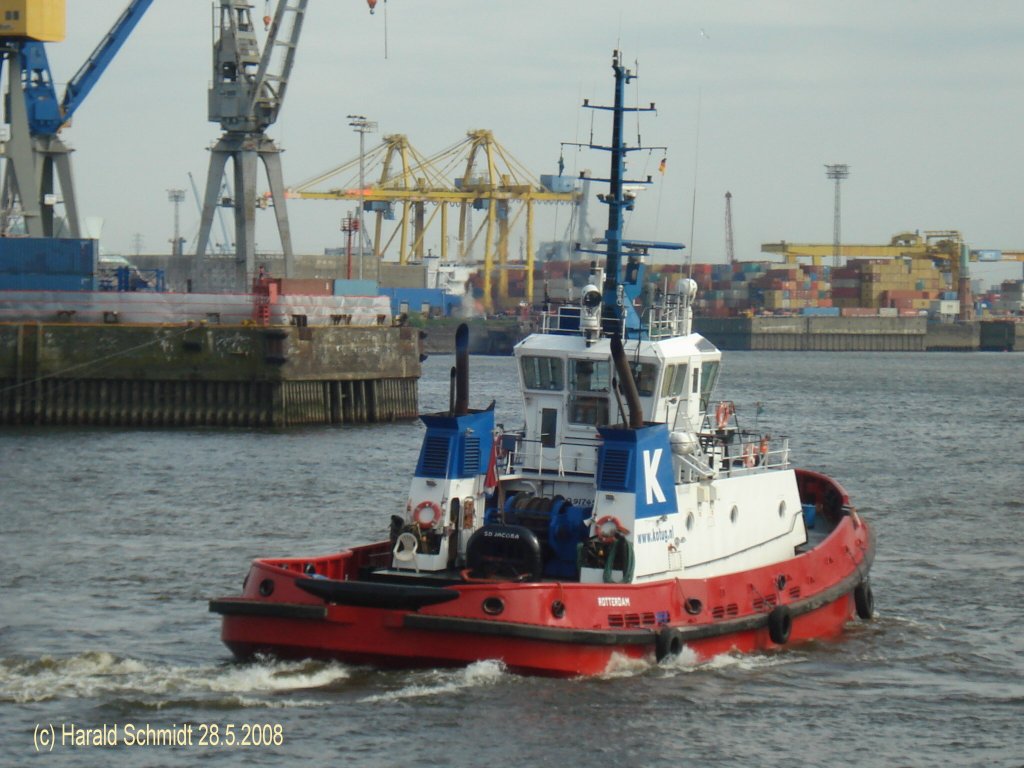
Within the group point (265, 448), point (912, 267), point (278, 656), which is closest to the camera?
point (278, 656)

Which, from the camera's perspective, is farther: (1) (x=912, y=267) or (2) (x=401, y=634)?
(1) (x=912, y=267)

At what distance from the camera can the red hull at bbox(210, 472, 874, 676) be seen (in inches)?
601

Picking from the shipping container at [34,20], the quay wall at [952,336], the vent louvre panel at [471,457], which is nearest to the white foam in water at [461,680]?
the vent louvre panel at [471,457]

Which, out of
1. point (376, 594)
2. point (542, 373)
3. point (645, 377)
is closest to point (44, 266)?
point (542, 373)

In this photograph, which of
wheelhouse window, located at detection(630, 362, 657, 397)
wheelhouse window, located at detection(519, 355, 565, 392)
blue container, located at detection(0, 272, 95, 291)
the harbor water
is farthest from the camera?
blue container, located at detection(0, 272, 95, 291)

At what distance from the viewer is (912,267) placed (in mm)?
165000

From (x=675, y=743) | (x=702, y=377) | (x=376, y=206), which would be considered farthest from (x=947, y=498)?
(x=376, y=206)

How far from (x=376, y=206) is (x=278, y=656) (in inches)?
5058

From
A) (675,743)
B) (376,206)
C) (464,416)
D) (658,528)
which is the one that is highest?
(376,206)

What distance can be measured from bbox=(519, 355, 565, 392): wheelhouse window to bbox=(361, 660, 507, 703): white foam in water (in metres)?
4.12

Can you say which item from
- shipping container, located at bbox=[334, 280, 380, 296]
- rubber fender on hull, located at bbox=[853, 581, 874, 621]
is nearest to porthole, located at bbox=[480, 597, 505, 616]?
rubber fender on hull, located at bbox=[853, 581, 874, 621]

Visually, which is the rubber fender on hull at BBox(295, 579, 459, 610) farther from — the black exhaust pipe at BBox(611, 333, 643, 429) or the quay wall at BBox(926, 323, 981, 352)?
the quay wall at BBox(926, 323, 981, 352)

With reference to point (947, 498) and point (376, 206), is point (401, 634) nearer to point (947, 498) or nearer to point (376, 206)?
point (947, 498)

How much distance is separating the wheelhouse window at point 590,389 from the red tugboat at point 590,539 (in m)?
0.02
